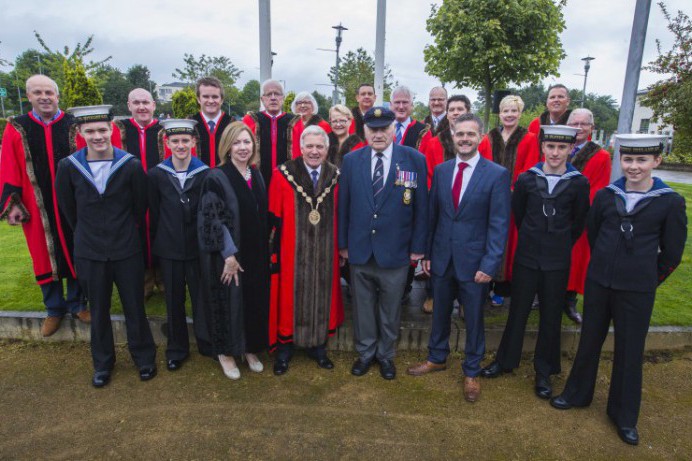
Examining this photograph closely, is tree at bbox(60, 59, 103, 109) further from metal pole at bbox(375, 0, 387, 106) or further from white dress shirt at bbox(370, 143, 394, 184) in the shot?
white dress shirt at bbox(370, 143, 394, 184)

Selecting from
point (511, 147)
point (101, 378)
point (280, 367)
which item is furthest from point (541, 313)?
point (101, 378)

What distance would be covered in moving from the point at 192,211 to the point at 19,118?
1.89 meters

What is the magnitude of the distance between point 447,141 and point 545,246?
162cm

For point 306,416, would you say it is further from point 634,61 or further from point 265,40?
point 265,40

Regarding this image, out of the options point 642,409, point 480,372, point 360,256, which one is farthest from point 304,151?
point 642,409

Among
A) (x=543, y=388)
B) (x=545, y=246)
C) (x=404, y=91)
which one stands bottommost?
(x=543, y=388)

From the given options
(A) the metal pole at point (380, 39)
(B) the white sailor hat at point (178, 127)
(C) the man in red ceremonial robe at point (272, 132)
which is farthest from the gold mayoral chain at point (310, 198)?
(A) the metal pole at point (380, 39)

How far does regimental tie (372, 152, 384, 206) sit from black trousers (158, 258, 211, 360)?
166 centimetres

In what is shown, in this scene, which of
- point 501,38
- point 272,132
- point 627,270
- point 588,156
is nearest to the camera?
point 627,270

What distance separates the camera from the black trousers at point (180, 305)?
3.89 metres

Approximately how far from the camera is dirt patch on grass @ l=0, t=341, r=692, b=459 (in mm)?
3092

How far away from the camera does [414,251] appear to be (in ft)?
12.5

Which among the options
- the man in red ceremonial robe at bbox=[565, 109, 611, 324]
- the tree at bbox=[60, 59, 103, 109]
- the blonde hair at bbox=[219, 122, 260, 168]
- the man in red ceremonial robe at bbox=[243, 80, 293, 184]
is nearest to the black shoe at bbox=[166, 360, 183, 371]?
the blonde hair at bbox=[219, 122, 260, 168]

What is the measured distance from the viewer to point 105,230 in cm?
361
